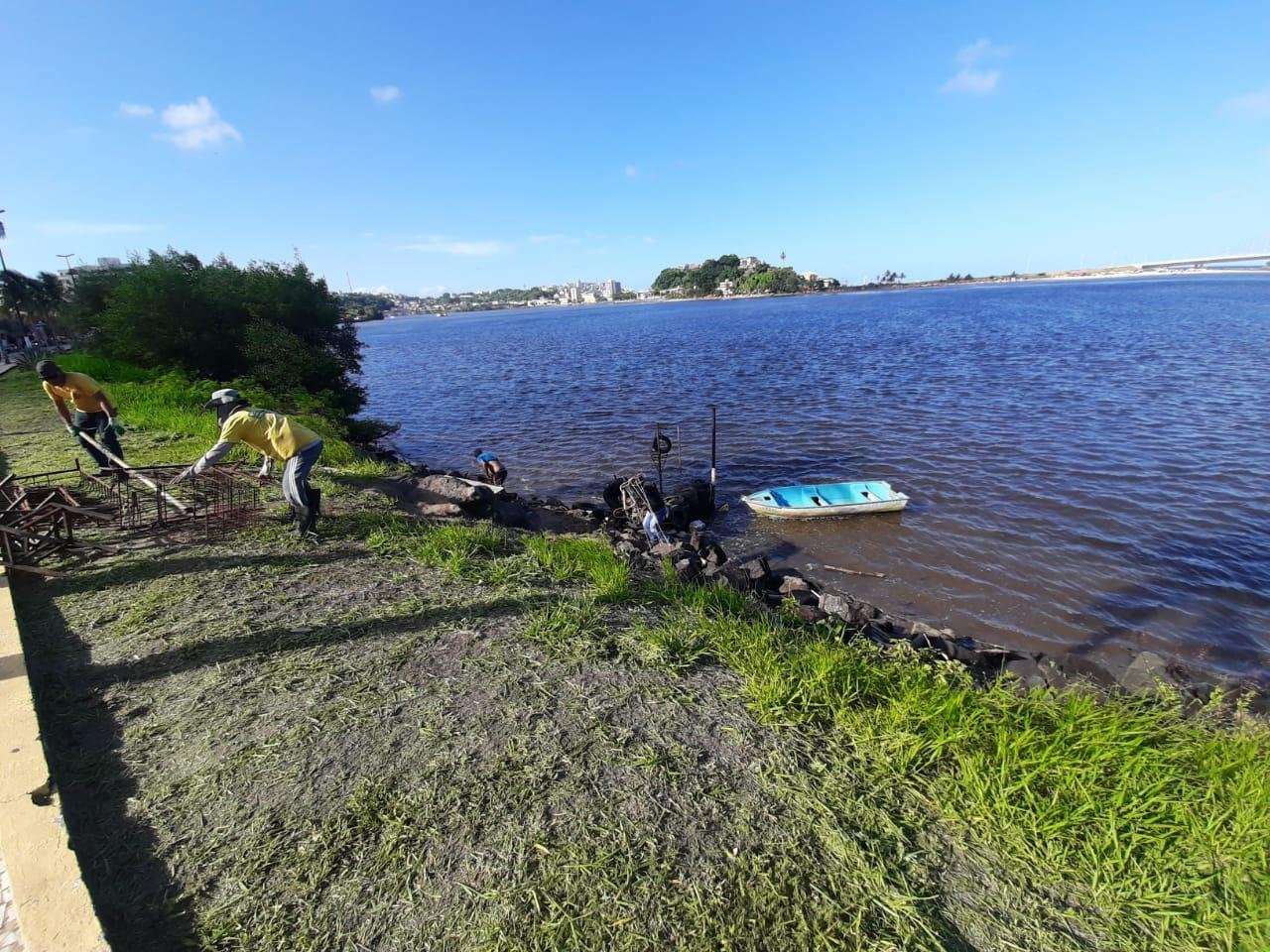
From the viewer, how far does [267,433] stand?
7582mm

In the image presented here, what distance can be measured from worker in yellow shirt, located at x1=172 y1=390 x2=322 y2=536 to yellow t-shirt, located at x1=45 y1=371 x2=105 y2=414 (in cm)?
373

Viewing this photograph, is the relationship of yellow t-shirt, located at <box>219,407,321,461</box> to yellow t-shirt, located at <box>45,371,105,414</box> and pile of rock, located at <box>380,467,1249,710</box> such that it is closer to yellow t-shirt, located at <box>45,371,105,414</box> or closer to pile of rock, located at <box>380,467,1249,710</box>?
pile of rock, located at <box>380,467,1249,710</box>

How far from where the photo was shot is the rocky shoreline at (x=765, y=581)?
27.1ft

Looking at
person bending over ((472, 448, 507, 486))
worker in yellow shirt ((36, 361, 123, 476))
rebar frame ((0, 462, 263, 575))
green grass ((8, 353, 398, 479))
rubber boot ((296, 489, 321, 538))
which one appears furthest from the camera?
person bending over ((472, 448, 507, 486))

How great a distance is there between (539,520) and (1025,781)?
11815 millimetres

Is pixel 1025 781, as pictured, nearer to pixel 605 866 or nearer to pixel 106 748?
pixel 605 866

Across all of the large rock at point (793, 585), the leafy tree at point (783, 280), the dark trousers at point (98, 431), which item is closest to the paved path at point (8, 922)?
the dark trousers at point (98, 431)

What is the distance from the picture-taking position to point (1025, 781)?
12.7 ft

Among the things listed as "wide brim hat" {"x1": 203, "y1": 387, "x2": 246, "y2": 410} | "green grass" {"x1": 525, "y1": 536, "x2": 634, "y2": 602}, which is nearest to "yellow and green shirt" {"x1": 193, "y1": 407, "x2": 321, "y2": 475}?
"wide brim hat" {"x1": 203, "y1": 387, "x2": 246, "y2": 410}

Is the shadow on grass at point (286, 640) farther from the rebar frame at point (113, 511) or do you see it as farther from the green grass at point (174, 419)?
the green grass at point (174, 419)

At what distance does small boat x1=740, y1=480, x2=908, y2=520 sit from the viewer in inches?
581

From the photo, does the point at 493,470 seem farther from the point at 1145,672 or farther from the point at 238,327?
the point at 238,327

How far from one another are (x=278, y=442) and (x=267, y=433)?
0.18m

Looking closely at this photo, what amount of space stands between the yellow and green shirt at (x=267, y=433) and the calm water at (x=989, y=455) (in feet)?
33.6
